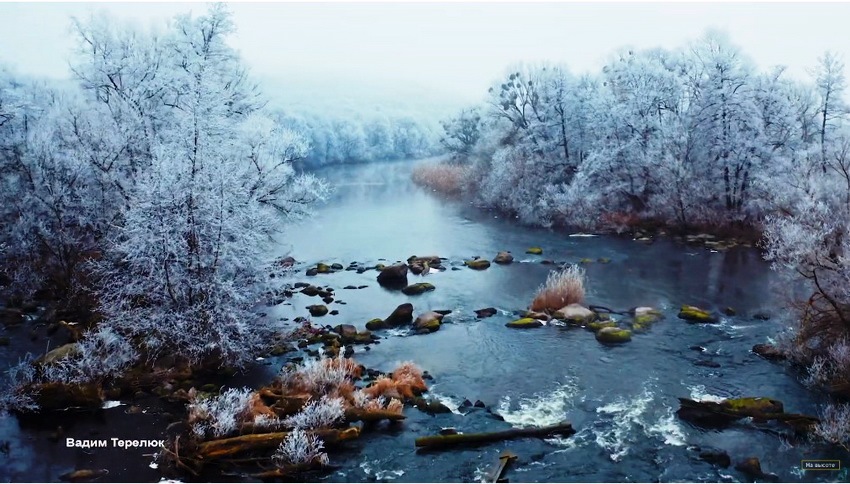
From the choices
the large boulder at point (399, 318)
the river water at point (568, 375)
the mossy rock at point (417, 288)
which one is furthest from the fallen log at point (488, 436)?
the mossy rock at point (417, 288)

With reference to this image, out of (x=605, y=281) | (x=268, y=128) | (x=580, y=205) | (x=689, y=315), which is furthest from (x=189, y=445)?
(x=580, y=205)

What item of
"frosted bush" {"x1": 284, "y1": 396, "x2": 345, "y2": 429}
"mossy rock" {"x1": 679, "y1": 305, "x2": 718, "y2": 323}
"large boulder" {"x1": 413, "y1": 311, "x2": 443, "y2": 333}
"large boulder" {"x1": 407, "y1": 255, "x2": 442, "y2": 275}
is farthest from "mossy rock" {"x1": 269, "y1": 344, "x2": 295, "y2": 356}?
"mossy rock" {"x1": 679, "y1": 305, "x2": 718, "y2": 323}

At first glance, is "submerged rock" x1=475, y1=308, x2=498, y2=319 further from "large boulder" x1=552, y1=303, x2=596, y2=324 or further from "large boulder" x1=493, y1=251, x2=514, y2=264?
"large boulder" x1=493, y1=251, x2=514, y2=264

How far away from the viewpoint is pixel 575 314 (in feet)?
66.2

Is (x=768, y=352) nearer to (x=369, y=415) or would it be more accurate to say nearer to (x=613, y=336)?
(x=613, y=336)

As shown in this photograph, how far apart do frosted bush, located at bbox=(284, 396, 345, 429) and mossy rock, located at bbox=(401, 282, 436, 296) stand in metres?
11.1

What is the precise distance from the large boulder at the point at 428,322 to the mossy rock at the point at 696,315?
800cm

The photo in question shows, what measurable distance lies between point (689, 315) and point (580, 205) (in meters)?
17.4

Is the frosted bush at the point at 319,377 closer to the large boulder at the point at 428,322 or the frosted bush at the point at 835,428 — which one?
the large boulder at the point at 428,322

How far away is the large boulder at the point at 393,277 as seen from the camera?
25406mm

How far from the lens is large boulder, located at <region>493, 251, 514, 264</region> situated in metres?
28.7

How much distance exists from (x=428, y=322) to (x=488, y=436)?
7660mm

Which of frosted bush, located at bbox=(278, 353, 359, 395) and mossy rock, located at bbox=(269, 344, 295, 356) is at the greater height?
frosted bush, located at bbox=(278, 353, 359, 395)

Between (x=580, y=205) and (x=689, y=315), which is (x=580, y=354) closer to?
(x=689, y=315)
